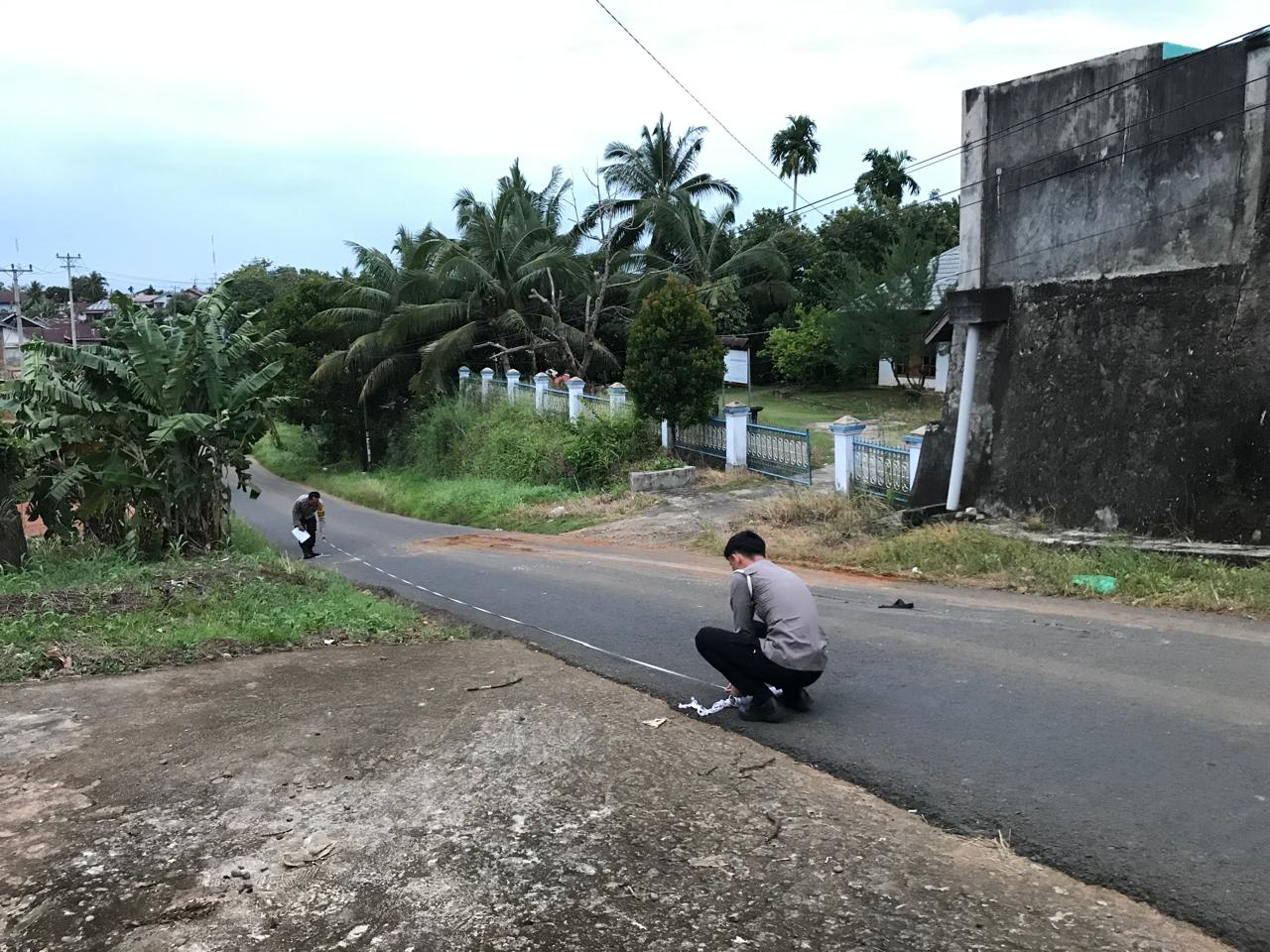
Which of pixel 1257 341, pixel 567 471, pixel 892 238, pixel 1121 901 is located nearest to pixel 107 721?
pixel 1121 901

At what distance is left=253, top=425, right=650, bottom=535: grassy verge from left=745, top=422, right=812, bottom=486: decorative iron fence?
2694 millimetres

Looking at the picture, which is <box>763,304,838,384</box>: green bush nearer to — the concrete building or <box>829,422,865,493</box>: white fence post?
<box>829,422,865,493</box>: white fence post

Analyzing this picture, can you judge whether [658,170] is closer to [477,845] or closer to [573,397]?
[573,397]

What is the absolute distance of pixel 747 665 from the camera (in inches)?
220

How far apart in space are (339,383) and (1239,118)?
31739mm

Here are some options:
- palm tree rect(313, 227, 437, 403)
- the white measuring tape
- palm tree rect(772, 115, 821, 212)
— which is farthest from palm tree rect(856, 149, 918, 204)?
the white measuring tape

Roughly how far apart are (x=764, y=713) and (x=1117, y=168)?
9.84 m

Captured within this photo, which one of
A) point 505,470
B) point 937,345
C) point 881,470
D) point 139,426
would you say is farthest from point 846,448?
point 937,345

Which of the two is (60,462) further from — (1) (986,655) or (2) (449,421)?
(2) (449,421)

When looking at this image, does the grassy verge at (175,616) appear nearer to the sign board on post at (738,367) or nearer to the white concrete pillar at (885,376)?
the sign board on post at (738,367)

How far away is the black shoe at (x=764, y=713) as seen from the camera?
5.70 metres

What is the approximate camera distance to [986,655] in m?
7.18

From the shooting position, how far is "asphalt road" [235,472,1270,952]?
13.0ft

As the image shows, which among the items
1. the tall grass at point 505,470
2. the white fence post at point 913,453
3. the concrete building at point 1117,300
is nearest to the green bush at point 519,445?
the tall grass at point 505,470
